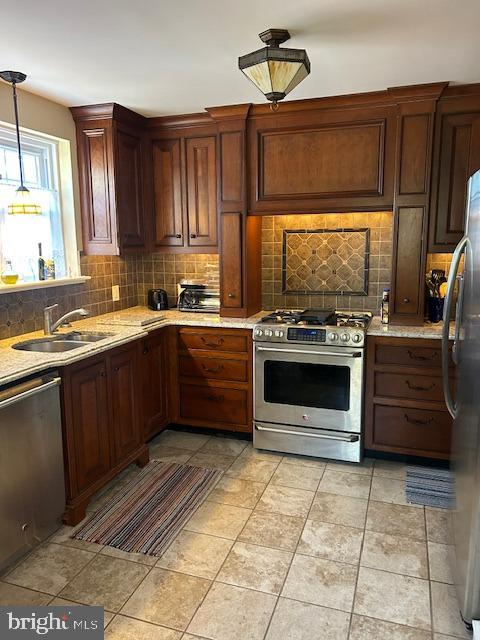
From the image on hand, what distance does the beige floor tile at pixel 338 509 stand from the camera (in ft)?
8.61

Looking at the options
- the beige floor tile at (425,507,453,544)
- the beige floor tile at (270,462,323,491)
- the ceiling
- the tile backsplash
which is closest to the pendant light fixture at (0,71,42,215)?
the ceiling

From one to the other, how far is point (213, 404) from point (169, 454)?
486 millimetres

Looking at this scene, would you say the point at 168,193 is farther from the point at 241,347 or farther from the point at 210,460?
the point at 210,460

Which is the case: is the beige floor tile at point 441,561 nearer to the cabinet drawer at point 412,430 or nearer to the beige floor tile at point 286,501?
the beige floor tile at point 286,501

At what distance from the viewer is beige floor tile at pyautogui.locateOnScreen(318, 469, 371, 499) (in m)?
2.91

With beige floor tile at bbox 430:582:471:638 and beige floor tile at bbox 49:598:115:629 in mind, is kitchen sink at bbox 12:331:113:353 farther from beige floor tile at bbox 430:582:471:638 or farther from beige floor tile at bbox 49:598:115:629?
beige floor tile at bbox 430:582:471:638

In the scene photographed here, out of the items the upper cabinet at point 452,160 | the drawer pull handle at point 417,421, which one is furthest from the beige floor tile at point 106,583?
the upper cabinet at point 452,160

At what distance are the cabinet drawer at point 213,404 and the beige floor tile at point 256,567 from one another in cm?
124

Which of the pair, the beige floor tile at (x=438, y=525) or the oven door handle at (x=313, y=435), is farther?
the oven door handle at (x=313, y=435)

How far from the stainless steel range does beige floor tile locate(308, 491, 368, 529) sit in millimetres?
440

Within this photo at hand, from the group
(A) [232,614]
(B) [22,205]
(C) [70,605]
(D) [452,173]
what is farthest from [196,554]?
(D) [452,173]

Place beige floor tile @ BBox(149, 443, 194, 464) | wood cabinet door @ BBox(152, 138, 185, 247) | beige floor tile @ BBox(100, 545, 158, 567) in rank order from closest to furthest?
beige floor tile @ BBox(100, 545, 158, 567) < beige floor tile @ BBox(149, 443, 194, 464) < wood cabinet door @ BBox(152, 138, 185, 247)

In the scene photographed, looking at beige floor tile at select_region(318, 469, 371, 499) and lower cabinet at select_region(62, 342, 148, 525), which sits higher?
lower cabinet at select_region(62, 342, 148, 525)

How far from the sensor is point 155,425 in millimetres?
3564
